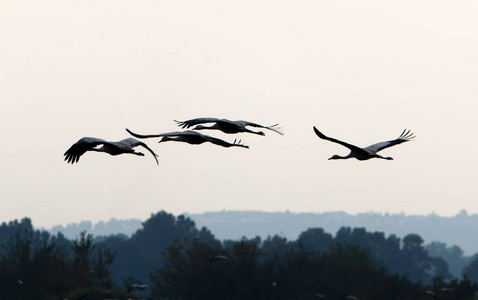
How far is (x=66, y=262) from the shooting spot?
315ft

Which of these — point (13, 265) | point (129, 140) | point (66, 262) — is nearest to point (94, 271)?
point (66, 262)

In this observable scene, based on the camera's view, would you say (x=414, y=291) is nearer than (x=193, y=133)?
No

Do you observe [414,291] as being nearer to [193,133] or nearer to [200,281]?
[200,281]

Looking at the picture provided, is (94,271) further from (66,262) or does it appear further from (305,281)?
(305,281)

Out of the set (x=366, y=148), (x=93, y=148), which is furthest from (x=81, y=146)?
(x=366, y=148)

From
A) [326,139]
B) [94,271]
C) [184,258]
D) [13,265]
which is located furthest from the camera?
[184,258]

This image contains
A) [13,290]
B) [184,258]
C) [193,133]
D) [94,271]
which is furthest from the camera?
[184,258]

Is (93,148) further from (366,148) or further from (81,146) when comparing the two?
(366,148)

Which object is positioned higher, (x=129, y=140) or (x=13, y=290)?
(x=129, y=140)

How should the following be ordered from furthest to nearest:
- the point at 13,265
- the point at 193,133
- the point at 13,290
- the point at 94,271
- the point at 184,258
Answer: the point at 184,258
the point at 13,265
the point at 13,290
the point at 94,271
the point at 193,133

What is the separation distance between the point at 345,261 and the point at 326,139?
302ft

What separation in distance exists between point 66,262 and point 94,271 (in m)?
9.35

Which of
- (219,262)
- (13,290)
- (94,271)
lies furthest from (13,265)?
(219,262)

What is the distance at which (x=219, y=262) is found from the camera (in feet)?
344
